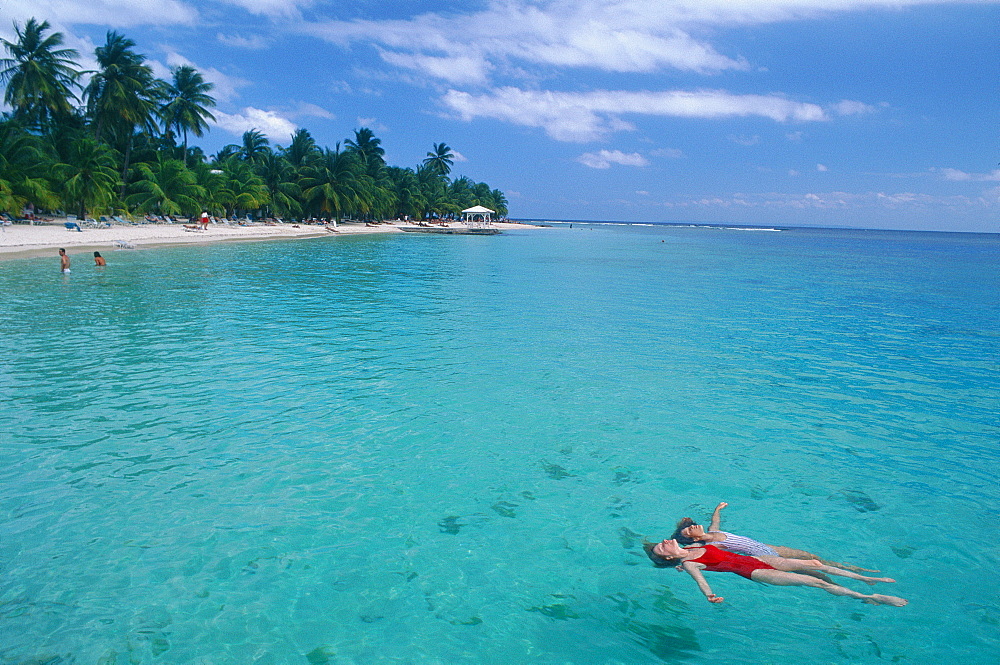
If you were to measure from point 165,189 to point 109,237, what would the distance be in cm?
1074

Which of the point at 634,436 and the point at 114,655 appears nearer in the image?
the point at 114,655

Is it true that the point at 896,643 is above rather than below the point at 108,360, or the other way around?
below

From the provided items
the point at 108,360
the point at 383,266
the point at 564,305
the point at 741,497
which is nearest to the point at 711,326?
the point at 564,305

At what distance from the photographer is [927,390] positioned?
34.1 feet

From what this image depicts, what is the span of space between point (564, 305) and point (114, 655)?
1653cm

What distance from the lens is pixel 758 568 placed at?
15.2 ft

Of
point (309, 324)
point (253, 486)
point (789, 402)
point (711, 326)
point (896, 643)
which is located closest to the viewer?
point (896, 643)

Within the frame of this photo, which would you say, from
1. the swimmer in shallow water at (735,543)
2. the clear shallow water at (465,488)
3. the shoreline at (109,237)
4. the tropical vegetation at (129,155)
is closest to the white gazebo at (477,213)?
the tropical vegetation at (129,155)

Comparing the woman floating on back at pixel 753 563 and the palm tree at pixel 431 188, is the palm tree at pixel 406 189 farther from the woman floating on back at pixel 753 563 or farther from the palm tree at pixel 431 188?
the woman floating on back at pixel 753 563

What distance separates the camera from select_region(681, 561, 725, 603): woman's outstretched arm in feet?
13.9

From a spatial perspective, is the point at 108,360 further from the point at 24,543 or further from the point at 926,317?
the point at 926,317

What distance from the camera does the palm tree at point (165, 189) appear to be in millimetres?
41125

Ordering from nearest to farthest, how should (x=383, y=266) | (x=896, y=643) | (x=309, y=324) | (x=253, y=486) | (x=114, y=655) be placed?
(x=114, y=655) < (x=896, y=643) < (x=253, y=486) < (x=309, y=324) < (x=383, y=266)

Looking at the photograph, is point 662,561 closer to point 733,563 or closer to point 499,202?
point 733,563
